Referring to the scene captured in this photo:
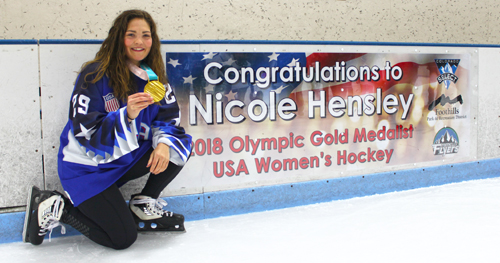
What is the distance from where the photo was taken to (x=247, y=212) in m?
1.90

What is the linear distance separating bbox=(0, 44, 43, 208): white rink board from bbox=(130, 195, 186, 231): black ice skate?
436mm

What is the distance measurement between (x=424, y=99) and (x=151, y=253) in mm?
1812

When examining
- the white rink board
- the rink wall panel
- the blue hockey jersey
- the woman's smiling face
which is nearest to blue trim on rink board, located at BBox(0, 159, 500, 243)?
the rink wall panel

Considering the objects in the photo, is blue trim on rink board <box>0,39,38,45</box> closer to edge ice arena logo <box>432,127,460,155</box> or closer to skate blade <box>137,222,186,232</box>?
skate blade <box>137,222,186,232</box>

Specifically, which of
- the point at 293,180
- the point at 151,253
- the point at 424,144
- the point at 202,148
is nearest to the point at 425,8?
the point at 424,144

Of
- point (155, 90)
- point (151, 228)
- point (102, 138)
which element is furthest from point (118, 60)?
point (151, 228)

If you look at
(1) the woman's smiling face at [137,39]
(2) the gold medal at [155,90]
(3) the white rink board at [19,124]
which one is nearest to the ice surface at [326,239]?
(3) the white rink board at [19,124]

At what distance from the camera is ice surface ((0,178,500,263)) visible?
1332 millimetres

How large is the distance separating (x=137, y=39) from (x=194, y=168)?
673mm

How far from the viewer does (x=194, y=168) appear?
1.81 m

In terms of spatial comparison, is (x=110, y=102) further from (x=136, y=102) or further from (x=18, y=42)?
→ (x=18, y=42)

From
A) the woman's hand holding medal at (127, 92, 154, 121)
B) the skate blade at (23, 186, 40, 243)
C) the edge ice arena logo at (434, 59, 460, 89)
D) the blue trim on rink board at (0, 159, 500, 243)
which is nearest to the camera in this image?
the woman's hand holding medal at (127, 92, 154, 121)

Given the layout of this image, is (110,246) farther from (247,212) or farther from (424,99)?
(424,99)

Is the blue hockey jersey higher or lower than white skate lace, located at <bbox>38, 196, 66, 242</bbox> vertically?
higher
